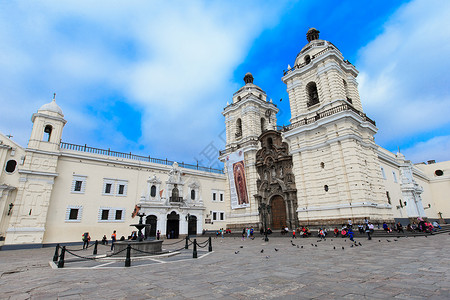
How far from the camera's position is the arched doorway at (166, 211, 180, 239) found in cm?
2706

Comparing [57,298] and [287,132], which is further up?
[287,132]

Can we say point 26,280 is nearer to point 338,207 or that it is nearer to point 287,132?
point 338,207

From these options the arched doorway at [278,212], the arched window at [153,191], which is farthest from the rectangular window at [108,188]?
the arched doorway at [278,212]

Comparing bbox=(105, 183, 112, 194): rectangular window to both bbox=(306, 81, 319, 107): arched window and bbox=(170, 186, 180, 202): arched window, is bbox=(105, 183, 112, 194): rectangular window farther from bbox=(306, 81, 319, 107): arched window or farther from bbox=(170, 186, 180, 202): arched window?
bbox=(306, 81, 319, 107): arched window

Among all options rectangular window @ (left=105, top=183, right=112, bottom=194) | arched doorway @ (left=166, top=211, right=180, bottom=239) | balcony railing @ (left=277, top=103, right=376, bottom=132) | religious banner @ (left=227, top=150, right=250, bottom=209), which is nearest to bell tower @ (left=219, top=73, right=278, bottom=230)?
religious banner @ (left=227, top=150, right=250, bottom=209)

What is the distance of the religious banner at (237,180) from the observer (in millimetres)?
30055

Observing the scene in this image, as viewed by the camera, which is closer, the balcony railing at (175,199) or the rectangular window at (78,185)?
the rectangular window at (78,185)

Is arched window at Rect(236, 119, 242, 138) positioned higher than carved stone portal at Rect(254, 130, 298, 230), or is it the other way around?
arched window at Rect(236, 119, 242, 138)

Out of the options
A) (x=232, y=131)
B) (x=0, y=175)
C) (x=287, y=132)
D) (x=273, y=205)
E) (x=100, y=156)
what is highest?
(x=232, y=131)

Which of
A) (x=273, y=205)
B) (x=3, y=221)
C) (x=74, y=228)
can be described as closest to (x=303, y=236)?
(x=273, y=205)

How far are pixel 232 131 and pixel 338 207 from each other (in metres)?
19.1

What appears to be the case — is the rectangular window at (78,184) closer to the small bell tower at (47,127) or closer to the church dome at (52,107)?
the small bell tower at (47,127)

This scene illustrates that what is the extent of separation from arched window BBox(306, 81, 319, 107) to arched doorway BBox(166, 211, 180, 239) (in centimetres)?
2034

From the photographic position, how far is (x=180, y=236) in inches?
1085
